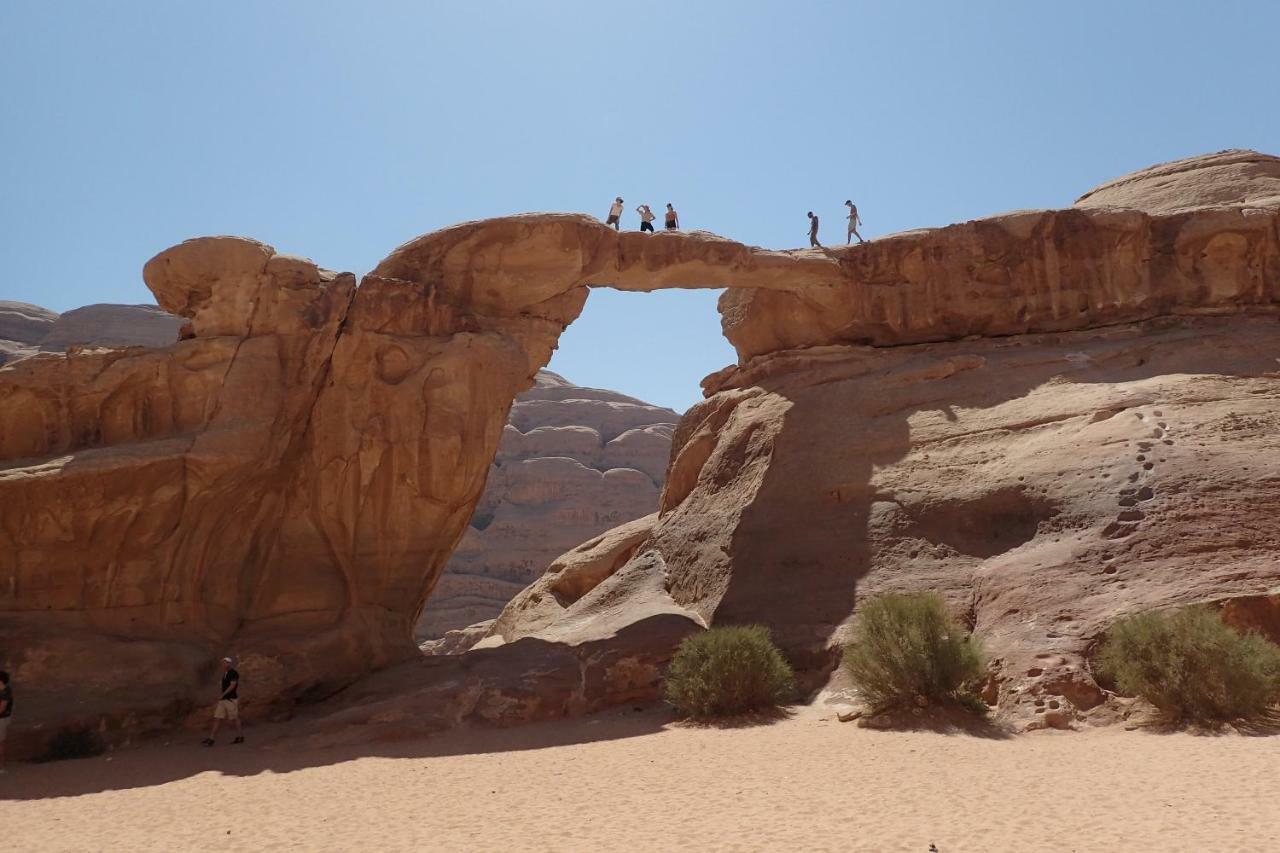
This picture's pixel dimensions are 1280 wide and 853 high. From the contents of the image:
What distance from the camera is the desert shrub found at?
12398 mm

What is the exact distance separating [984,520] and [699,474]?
263 inches

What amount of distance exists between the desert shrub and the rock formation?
0.31m

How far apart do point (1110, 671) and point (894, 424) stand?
679 centimetres

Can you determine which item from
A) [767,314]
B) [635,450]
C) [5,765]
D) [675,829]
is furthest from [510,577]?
[675,829]

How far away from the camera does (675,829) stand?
802 centimetres

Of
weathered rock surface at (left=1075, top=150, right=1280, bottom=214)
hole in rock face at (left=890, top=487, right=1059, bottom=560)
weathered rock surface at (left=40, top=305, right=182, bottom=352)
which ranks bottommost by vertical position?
hole in rock face at (left=890, top=487, right=1059, bottom=560)

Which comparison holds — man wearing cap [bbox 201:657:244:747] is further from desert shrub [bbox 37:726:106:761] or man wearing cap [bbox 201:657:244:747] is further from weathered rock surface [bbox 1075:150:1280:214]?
weathered rock surface [bbox 1075:150:1280:214]

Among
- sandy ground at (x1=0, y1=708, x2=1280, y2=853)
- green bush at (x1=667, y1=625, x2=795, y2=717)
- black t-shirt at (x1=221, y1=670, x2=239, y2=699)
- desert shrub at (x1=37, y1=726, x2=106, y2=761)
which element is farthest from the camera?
black t-shirt at (x1=221, y1=670, x2=239, y2=699)

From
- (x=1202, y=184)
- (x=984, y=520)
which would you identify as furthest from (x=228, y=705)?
(x=1202, y=184)

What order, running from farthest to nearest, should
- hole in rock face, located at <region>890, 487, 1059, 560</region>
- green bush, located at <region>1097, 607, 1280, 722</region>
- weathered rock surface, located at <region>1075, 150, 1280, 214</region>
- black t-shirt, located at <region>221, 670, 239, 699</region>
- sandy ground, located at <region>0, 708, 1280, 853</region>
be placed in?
weathered rock surface, located at <region>1075, 150, 1280, 214</region> < hole in rock face, located at <region>890, 487, 1059, 560</region> < black t-shirt, located at <region>221, 670, 239, 699</region> < green bush, located at <region>1097, 607, 1280, 722</region> < sandy ground, located at <region>0, 708, 1280, 853</region>

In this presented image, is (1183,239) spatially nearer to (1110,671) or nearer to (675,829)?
(1110,671)

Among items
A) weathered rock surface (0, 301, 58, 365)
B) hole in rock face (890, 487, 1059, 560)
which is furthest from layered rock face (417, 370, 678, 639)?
hole in rock face (890, 487, 1059, 560)

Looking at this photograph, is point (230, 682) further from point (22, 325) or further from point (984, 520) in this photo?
point (22, 325)

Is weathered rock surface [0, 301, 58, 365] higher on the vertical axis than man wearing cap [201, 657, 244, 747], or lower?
higher
